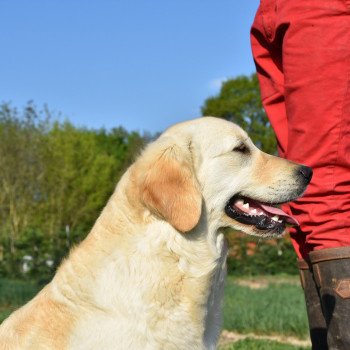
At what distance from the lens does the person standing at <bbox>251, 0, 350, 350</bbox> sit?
12.8 feet

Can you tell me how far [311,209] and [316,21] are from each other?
1.00 metres

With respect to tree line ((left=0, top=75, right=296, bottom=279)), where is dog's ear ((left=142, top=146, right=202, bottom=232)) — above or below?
above

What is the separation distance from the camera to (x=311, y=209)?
400 centimetres

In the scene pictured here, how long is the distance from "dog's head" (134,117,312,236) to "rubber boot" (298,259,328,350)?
0.37 m

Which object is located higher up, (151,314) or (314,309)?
(151,314)

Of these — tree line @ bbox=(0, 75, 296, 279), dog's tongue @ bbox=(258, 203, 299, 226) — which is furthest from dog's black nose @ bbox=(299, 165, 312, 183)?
tree line @ bbox=(0, 75, 296, 279)

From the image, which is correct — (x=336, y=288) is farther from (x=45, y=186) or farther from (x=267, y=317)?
(x=45, y=186)

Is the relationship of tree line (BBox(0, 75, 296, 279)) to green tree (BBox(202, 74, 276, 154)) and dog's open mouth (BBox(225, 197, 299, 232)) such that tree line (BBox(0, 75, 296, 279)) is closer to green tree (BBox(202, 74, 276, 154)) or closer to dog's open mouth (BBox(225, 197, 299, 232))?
green tree (BBox(202, 74, 276, 154))

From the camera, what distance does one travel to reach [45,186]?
26953 millimetres

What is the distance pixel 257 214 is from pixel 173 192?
0.65 metres

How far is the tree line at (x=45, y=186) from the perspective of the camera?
17438mm

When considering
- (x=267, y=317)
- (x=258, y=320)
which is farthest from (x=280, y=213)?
(x=267, y=317)

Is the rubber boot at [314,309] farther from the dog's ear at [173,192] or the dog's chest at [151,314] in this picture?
the dog's ear at [173,192]

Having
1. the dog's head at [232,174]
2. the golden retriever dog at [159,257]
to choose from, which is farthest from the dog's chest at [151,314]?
the dog's head at [232,174]
